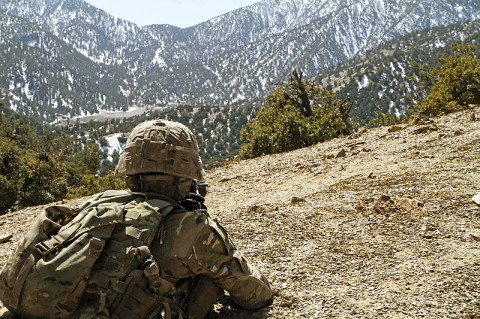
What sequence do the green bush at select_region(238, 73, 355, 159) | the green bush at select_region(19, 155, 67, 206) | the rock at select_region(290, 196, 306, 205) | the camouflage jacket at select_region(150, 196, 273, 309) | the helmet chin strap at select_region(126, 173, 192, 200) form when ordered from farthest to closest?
the green bush at select_region(19, 155, 67, 206), the green bush at select_region(238, 73, 355, 159), the rock at select_region(290, 196, 306, 205), the helmet chin strap at select_region(126, 173, 192, 200), the camouflage jacket at select_region(150, 196, 273, 309)

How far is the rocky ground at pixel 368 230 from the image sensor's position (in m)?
3.83

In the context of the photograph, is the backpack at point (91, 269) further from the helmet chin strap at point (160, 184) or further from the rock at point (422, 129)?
the rock at point (422, 129)

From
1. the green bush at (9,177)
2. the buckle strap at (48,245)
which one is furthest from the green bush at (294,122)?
the buckle strap at (48,245)

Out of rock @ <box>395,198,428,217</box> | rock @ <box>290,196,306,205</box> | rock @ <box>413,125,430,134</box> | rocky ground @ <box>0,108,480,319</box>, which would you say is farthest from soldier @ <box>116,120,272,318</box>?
rock @ <box>413,125,430,134</box>

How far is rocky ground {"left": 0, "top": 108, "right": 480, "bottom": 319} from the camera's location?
3.83 meters

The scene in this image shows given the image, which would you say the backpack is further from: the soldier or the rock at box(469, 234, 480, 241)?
the rock at box(469, 234, 480, 241)

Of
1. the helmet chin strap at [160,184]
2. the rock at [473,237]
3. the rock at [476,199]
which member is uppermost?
the helmet chin strap at [160,184]

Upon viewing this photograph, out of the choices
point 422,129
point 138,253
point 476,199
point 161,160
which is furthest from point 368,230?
point 422,129

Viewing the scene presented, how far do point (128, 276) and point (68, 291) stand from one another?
409 millimetres

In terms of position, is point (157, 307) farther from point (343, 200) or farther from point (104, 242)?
point (343, 200)

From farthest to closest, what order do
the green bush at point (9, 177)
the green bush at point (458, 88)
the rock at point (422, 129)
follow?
the green bush at point (9, 177), the green bush at point (458, 88), the rock at point (422, 129)

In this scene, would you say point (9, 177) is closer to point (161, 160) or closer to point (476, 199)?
point (161, 160)

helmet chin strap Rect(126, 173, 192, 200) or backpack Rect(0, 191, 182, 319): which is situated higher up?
helmet chin strap Rect(126, 173, 192, 200)

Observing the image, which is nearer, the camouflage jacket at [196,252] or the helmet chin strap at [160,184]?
the camouflage jacket at [196,252]
